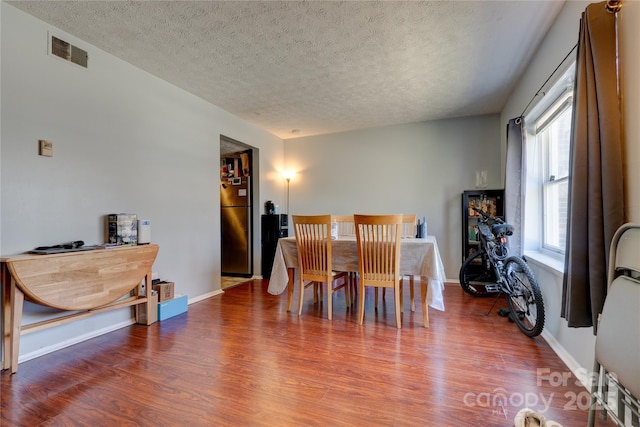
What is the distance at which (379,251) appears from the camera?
2592mm

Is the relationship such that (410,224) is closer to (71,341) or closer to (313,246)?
(313,246)

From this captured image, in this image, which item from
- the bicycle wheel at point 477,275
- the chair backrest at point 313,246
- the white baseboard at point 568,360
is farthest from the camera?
the bicycle wheel at point 477,275

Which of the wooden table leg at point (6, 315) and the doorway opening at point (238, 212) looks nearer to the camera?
the wooden table leg at point (6, 315)

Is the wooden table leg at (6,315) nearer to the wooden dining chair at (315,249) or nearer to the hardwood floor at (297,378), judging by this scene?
the hardwood floor at (297,378)

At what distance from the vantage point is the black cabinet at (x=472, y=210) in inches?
155

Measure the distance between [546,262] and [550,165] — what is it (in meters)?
0.99

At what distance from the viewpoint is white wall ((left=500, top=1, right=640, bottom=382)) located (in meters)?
1.27

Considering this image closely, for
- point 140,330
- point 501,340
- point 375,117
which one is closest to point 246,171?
point 375,117

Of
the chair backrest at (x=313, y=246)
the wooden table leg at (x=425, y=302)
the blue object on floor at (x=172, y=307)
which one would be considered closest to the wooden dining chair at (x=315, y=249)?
the chair backrest at (x=313, y=246)

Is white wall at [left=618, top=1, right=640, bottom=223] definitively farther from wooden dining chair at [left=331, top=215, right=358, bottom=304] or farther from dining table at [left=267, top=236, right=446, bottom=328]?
wooden dining chair at [left=331, top=215, right=358, bottom=304]

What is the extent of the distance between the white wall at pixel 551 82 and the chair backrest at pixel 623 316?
27 cm

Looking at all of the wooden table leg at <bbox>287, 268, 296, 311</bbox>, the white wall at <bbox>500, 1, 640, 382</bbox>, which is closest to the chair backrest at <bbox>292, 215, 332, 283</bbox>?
the wooden table leg at <bbox>287, 268, 296, 311</bbox>

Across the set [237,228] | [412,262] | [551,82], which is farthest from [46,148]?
[551,82]

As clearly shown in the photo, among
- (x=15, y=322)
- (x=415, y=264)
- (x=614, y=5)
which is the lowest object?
(x=15, y=322)
